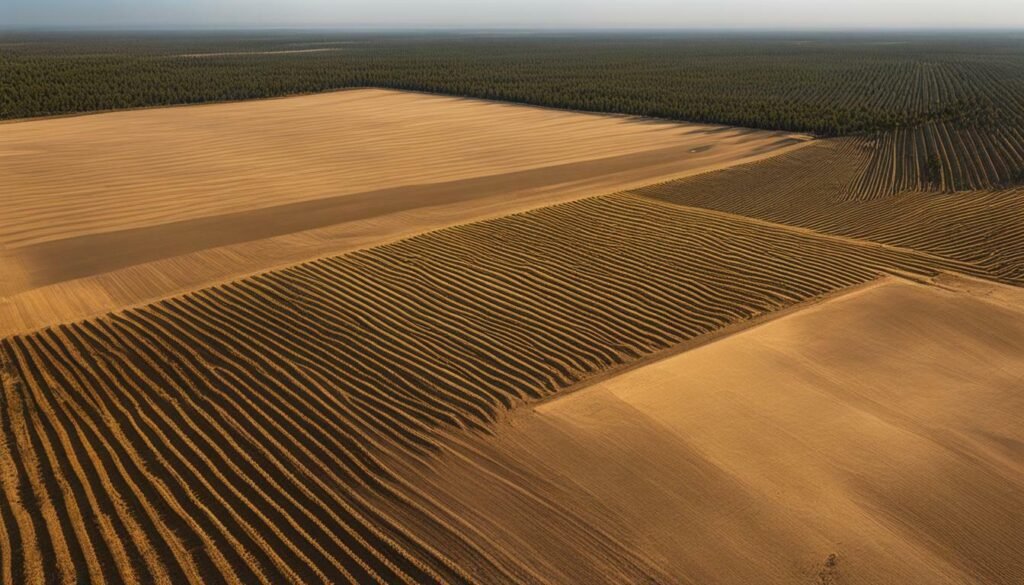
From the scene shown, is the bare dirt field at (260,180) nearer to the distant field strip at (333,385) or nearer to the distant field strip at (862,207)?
the distant field strip at (862,207)

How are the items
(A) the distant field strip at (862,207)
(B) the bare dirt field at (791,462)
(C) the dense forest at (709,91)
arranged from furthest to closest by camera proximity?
1. (C) the dense forest at (709,91)
2. (A) the distant field strip at (862,207)
3. (B) the bare dirt field at (791,462)

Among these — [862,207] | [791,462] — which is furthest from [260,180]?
[791,462]

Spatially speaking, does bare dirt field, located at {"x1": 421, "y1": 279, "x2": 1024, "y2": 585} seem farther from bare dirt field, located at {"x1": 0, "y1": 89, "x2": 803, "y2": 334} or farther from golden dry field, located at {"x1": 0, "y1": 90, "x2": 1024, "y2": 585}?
bare dirt field, located at {"x1": 0, "y1": 89, "x2": 803, "y2": 334}

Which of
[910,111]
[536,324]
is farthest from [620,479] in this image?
[910,111]

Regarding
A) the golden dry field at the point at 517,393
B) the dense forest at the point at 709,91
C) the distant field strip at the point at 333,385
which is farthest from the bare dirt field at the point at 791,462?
the dense forest at the point at 709,91

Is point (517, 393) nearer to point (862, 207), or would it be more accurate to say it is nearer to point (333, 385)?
point (333, 385)
